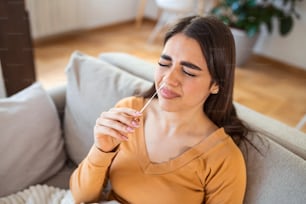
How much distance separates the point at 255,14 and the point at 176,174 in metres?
2.45

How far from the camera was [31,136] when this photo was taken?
1107 mm

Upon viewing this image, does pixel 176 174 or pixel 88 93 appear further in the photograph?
pixel 88 93

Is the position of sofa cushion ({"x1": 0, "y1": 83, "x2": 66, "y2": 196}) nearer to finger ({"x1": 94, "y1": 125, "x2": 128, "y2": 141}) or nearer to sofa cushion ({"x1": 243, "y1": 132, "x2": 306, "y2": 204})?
finger ({"x1": 94, "y1": 125, "x2": 128, "y2": 141})

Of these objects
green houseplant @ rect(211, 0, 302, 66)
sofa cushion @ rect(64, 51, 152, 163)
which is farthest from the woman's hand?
green houseplant @ rect(211, 0, 302, 66)

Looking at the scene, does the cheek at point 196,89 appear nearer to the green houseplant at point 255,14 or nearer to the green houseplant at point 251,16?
the green houseplant at point 251,16

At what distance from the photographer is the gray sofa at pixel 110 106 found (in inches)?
31.8

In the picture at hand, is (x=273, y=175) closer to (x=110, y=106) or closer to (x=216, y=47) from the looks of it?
(x=216, y=47)

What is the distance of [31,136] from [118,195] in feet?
1.36

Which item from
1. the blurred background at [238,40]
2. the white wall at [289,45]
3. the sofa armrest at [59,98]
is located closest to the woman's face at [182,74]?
the sofa armrest at [59,98]

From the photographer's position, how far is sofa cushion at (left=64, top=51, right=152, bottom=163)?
3.69 ft

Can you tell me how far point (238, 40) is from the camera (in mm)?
2965

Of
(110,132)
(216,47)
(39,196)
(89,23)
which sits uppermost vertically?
(216,47)

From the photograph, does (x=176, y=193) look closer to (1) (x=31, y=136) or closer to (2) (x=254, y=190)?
(2) (x=254, y=190)

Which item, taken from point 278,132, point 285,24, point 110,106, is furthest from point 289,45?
point 110,106
